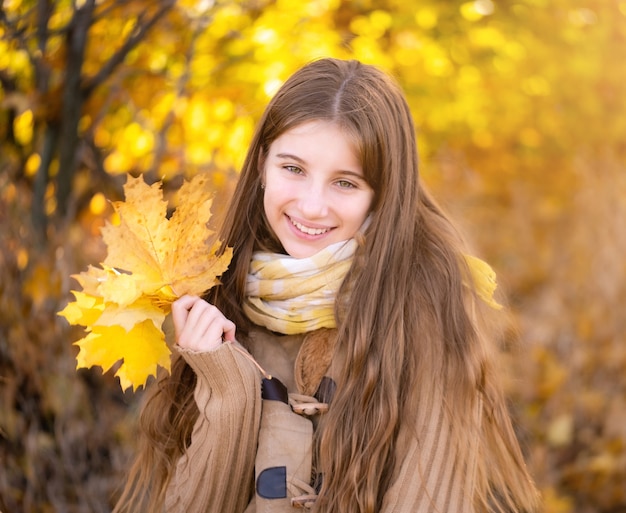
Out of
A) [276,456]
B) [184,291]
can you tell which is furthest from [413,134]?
[276,456]

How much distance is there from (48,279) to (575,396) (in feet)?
8.37

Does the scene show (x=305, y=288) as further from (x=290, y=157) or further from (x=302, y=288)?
(x=290, y=157)

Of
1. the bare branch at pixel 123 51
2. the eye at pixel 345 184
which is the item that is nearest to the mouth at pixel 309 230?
the eye at pixel 345 184

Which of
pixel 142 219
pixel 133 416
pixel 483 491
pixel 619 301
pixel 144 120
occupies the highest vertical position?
pixel 142 219

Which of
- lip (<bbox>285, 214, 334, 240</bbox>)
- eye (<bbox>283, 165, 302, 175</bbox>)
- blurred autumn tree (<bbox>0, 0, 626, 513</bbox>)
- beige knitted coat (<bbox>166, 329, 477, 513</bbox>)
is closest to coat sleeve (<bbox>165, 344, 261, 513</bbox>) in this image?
beige knitted coat (<bbox>166, 329, 477, 513</bbox>)

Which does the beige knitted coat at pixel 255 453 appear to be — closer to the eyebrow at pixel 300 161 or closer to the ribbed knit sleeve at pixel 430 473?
the ribbed knit sleeve at pixel 430 473

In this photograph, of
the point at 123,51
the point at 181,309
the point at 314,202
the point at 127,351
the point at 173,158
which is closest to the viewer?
the point at 127,351

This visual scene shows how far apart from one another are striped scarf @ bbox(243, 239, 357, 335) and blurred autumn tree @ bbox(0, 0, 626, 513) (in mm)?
789

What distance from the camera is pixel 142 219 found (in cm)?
177

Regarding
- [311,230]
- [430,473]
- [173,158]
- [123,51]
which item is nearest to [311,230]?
[311,230]

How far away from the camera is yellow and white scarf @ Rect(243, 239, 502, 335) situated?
6.67 ft

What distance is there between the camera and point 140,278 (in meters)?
1.77

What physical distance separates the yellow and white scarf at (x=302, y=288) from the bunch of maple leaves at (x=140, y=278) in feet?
0.87

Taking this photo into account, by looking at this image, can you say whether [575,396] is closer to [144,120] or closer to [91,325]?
[144,120]
